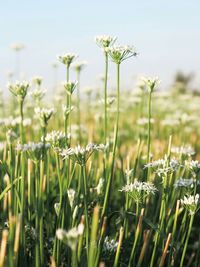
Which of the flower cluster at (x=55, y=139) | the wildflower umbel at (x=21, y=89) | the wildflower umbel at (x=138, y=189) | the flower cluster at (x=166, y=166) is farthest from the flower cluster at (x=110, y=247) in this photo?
the wildflower umbel at (x=21, y=89)

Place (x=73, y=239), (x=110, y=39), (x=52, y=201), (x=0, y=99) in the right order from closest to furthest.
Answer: (x=73, y=239)
(x=110, y=39)
(x=52, y=201)
(x=0, y=99)

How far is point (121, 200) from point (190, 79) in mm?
21724

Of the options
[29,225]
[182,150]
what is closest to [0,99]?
[182,150]

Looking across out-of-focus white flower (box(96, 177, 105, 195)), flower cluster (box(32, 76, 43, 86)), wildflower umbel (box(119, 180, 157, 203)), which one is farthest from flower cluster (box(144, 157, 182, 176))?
flower cluster (box(32, 76, 43, 86))

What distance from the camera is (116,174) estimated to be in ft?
12.3

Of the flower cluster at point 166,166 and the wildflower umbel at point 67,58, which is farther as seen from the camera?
the wildflower umbel at point 67,58

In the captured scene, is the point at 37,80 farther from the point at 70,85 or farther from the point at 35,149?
the point at 35,149

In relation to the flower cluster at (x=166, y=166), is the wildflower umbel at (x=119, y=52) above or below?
above

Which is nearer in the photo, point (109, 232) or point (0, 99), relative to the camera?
point (109, 232)

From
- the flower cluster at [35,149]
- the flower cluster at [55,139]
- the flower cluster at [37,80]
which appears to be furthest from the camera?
the flower cluster at [37,80]

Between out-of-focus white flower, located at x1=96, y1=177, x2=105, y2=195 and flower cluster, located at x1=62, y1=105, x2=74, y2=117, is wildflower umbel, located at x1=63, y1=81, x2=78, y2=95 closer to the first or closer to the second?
flower cluster, located at x1=62, y1=105, x2=74, y2=117

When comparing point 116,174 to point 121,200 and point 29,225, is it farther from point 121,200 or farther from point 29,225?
point 29,225

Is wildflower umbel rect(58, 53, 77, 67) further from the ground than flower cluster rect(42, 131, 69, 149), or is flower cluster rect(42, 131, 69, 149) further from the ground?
wildflower umbel rect(58, 53, 77, 67)

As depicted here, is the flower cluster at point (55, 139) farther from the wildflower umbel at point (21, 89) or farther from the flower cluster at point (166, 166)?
the flower cluster at point (166, 166)
